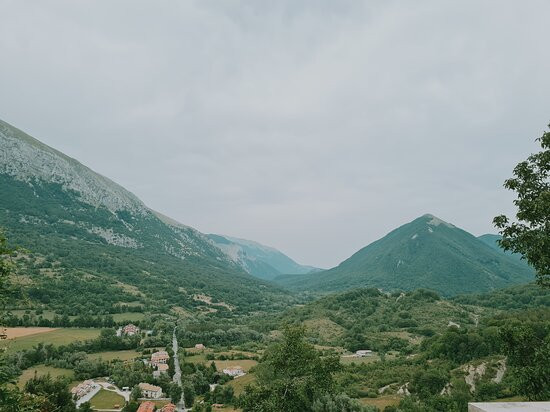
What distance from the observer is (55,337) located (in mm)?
94312

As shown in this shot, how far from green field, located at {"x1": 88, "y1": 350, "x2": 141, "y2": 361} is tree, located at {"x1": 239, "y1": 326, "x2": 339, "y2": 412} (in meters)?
75.6

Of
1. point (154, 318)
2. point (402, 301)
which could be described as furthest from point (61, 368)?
point (402, 301)

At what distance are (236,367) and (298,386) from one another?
62.1 m

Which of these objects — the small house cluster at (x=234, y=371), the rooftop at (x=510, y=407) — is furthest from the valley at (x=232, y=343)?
the rooftop at (x=510, y=407)

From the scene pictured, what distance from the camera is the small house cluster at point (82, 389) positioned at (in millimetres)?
57400

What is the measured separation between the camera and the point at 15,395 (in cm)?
1245

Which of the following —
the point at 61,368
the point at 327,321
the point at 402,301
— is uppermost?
the point at 402,301

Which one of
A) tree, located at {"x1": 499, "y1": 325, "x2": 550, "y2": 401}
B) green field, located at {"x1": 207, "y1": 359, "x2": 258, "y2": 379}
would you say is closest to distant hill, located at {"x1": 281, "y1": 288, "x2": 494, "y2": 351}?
green field, located at {"x1": 207, "y1": 359, "x2": 258, "y2": 379}

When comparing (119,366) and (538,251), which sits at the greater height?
(538,251)

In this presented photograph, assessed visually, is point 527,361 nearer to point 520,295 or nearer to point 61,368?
point 61,368

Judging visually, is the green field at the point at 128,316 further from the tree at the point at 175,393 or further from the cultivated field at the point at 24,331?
the tree at the point at 175,393

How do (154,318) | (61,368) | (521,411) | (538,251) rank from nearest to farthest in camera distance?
(521,411) → (538,251) → (61,368) → (154,318)

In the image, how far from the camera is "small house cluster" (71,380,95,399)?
57.4m

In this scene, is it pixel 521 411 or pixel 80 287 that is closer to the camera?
pixel 521 411
